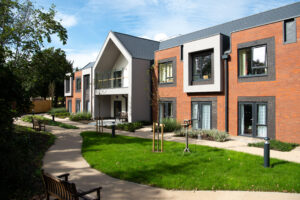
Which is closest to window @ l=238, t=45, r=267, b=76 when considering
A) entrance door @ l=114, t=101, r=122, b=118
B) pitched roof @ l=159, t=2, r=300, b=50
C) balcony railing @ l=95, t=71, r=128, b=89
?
pitched roof @ l=159, t=2, r=300, b=50

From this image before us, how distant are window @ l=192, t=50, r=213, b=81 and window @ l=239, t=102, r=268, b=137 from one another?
10.9 ft

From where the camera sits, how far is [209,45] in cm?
1437

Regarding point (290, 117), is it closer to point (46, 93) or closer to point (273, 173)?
point (273, 173)

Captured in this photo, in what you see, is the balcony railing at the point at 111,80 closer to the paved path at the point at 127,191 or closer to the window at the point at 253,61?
the window at the point at 253,61

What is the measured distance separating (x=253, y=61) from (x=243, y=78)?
112cm

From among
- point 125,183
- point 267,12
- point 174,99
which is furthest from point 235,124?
point 125,183

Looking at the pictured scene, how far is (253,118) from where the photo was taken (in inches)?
485

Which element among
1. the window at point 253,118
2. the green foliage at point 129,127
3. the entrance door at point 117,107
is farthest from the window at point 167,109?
the entrance door at point 117,107

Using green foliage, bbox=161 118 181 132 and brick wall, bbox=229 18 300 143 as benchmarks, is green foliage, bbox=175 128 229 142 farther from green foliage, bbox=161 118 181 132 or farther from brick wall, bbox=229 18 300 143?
brick wall, bbox=229 18 300 143

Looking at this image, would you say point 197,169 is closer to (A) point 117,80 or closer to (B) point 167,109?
(B) point 167,109

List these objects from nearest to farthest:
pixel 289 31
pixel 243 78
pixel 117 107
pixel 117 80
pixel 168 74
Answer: pixel 289 31
pixel 243 78
pixel 168 74
pixel 117 80
pixel 117 107

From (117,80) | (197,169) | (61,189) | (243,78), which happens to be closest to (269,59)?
(243,78)

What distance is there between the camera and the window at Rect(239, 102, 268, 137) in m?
12.0

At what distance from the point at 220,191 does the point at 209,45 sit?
1121 cm
